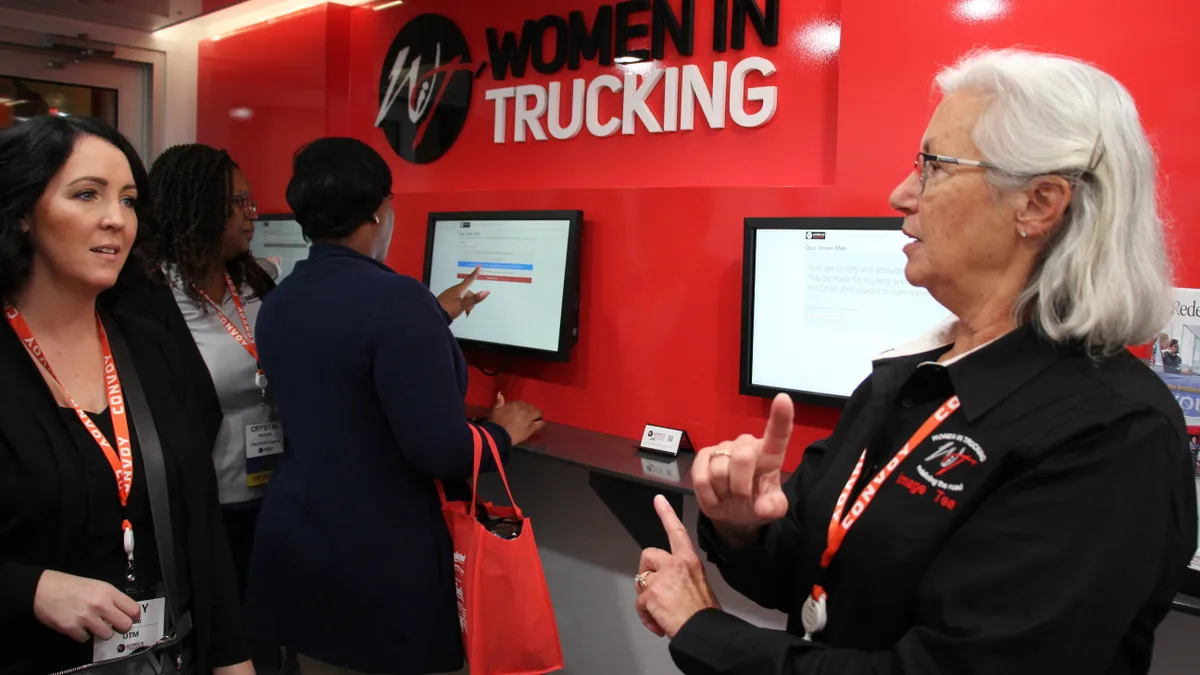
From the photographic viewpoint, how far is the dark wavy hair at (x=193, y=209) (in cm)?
244

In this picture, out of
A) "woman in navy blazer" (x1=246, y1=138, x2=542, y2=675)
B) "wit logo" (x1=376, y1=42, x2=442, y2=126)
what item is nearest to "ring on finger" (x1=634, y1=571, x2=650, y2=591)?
"woman in navy blazer" (x1=246, y1=138, x2=542, y2=675)

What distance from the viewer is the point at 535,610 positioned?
6.04 ft

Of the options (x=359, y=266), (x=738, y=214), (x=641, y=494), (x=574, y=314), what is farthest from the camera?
(x=574, y=314)

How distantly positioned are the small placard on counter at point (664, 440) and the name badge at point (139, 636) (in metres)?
1.39

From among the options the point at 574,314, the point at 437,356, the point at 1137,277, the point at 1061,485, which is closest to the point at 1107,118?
the point at 1137,277

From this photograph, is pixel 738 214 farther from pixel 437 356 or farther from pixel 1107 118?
pixel 1107 118

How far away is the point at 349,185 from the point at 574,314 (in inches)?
40.8

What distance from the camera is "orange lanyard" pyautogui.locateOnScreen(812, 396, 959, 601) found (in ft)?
3.20

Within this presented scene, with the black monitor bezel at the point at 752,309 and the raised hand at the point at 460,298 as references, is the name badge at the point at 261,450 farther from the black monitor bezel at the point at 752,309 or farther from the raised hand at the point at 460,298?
the black monitor bezel at the point at 752,309

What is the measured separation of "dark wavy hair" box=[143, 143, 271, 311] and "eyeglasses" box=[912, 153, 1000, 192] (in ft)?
6.59

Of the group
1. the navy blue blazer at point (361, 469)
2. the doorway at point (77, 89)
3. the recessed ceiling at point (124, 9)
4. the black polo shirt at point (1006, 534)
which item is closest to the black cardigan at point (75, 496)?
the navy blue blazer at point (361, 469)

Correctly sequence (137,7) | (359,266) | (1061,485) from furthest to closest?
(137,7) → (359,266) → (1061,485)

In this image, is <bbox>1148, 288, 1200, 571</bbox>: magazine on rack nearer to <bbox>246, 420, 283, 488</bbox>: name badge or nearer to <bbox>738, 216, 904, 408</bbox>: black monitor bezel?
<bbox>738, 216, 904, 408</bbox>: black monitor bezel

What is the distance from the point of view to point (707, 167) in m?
2.52
